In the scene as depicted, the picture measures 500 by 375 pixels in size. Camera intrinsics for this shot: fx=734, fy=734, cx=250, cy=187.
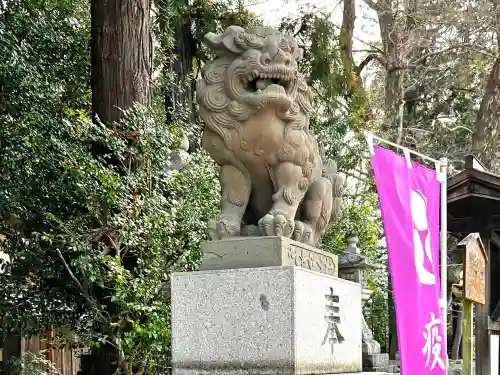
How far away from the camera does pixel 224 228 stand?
436cm

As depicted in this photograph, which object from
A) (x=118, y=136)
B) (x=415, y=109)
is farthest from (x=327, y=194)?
(x=415, y=109)

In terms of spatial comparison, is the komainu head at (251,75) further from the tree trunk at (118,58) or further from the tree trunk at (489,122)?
the tree trunk at (489,122)

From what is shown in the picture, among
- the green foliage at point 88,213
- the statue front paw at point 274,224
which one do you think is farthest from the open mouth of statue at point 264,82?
the green foliage at point 88,213

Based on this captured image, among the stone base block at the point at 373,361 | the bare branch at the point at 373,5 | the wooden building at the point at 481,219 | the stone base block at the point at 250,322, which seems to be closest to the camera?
the stone base block at the point at 250,322

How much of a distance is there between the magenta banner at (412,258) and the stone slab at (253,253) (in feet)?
2.42

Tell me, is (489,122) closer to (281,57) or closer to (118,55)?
(118,55)

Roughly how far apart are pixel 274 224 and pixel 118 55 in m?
4.81

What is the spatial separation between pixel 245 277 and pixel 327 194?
997 mm

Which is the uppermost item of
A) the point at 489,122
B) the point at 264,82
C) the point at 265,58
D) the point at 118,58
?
the point at 489,122

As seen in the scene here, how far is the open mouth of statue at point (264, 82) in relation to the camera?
4320 millimetres

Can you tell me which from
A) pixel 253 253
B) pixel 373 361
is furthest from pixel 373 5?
pixel 253 253

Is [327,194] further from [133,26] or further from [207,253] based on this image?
[133,26]

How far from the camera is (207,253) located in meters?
4.30

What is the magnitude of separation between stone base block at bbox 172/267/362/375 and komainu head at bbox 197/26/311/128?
97cm
